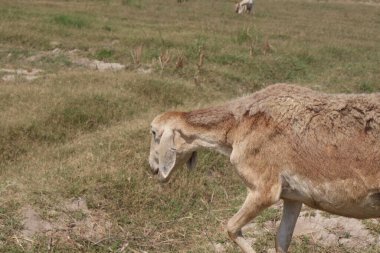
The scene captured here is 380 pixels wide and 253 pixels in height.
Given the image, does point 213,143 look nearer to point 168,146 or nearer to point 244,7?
point 168,146

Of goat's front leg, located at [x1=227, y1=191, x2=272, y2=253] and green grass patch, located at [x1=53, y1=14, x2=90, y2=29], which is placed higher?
goat's front leg, located at [x1=227, y1=191, x2=272, y2=253]

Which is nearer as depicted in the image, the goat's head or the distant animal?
the goat's head

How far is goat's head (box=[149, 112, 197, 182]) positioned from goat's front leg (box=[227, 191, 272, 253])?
923mm

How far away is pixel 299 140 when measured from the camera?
486cm

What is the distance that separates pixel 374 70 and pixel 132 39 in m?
7.13

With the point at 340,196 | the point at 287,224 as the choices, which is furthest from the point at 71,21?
the point at 340,196

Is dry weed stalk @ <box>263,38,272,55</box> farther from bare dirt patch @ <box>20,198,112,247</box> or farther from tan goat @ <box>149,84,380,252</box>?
tan goat @ <box>149,84,380,252</box>

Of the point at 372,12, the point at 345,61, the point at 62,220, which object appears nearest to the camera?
the point at 62,220

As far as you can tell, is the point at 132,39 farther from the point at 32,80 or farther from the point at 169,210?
the point at 169,210

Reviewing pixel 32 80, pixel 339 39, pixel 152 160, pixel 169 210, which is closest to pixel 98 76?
pixel 32 80

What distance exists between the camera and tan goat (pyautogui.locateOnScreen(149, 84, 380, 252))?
4.59m

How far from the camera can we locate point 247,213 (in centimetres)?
500

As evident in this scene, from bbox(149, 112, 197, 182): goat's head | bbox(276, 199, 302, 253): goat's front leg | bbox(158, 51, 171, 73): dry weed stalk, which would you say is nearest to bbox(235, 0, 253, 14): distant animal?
bbox(158, 51, 171, 73): dry weed stalk

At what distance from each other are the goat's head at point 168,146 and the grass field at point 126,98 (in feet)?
3.49
